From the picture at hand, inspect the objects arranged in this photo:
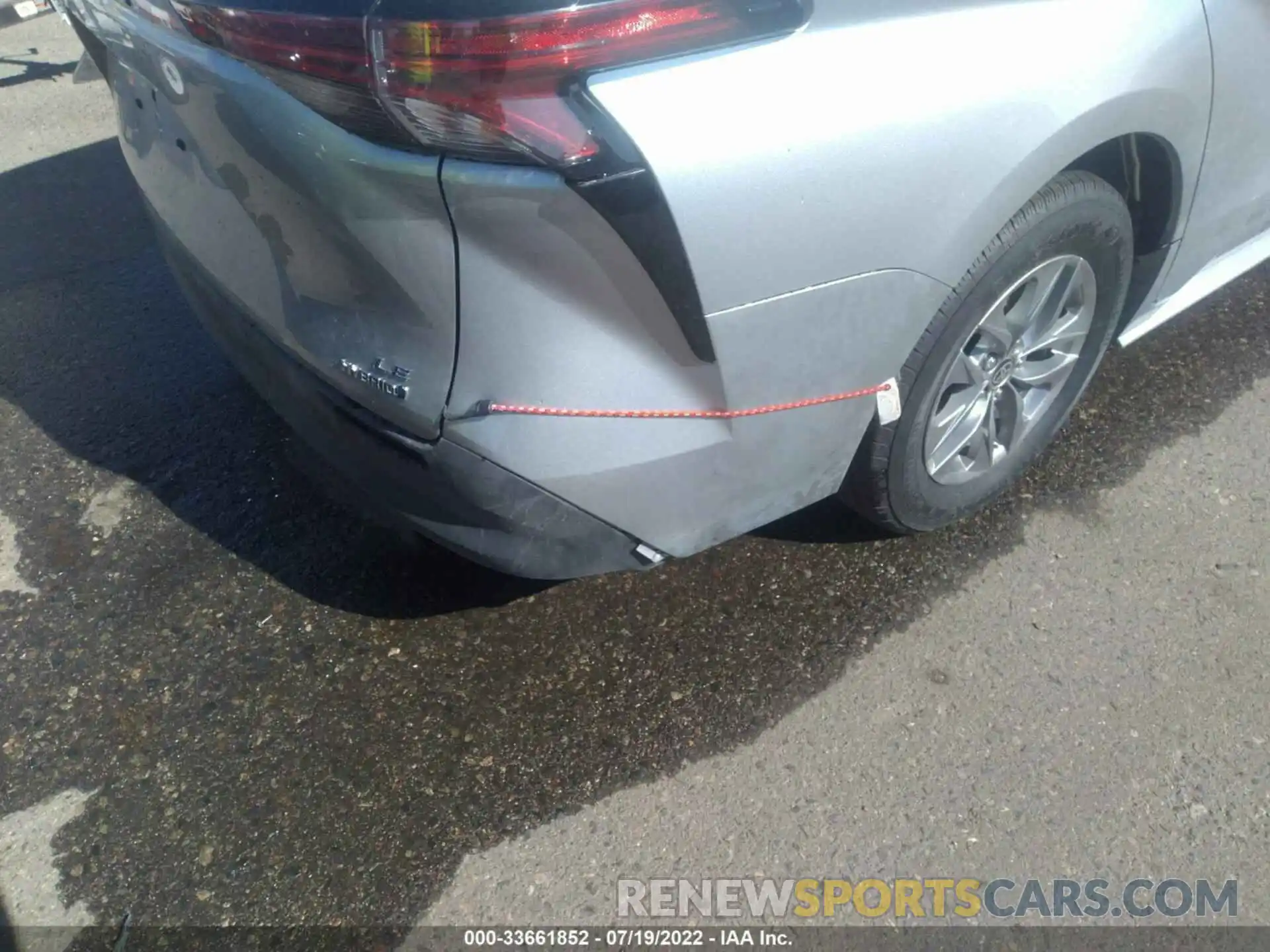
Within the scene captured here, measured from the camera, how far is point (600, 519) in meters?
1.79

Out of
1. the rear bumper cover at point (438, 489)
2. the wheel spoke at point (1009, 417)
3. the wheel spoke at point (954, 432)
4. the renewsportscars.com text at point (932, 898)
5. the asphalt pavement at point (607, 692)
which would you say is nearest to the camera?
the rear bumper cover at point (438, 489)

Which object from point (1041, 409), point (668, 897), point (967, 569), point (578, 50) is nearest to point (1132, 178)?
point (1041, 409)

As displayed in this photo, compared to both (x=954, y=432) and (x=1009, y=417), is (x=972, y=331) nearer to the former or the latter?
(x=954, y=432)

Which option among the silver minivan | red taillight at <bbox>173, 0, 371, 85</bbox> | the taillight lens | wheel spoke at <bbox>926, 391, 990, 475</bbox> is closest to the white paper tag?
the silver minivan

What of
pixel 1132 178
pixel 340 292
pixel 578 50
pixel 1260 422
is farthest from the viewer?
pixel 1260 422

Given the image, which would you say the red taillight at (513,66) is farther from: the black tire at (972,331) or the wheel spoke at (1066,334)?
the wheel spoke at (1066,334)

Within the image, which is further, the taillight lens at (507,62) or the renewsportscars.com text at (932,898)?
the renewsportscars.com text at (932,898)

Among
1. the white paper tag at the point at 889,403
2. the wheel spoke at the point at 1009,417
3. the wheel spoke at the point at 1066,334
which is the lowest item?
the wheel spoke at the point at 1009,417

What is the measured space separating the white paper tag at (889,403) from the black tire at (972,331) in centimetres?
3

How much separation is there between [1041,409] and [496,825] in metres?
1.66

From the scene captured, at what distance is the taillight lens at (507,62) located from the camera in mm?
1409

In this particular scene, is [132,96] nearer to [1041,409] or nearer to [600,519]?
Answer: [600,519]

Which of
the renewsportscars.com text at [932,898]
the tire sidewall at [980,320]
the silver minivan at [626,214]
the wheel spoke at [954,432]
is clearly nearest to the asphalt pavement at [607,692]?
the renewsportscars.com text at [932,898]

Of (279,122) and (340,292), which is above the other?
(279,122)
